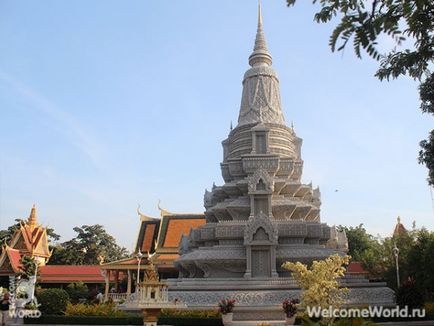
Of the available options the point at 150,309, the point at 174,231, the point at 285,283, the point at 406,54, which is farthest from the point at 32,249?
the point at 406,54

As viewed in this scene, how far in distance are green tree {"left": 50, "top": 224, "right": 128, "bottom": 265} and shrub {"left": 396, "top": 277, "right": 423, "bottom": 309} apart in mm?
41058

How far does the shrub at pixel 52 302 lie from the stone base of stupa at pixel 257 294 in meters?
4.33

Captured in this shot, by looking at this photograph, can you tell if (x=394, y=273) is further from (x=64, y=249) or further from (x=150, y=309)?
(x=64, y=249)

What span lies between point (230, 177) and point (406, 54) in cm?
2124

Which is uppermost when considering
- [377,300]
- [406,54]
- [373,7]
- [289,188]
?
[289,188]

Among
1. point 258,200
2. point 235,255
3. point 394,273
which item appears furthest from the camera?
point 394,273

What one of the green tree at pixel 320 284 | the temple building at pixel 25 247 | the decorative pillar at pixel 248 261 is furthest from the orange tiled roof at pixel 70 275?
the green tree at pixel 320 284

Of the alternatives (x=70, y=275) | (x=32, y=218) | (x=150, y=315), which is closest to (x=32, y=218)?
(x=32, y=218)

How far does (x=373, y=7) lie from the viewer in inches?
134

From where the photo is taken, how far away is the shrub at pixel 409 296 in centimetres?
1612

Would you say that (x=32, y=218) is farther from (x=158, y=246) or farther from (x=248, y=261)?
(x=248, y=261)

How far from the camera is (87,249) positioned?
197 ft

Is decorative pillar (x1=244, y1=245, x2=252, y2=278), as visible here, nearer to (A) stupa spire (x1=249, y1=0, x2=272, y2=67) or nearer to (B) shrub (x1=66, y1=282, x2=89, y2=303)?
(A) stupa spire (x1=249, y1=0, x2=272, y2=67)

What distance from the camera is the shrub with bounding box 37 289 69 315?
1767cm
